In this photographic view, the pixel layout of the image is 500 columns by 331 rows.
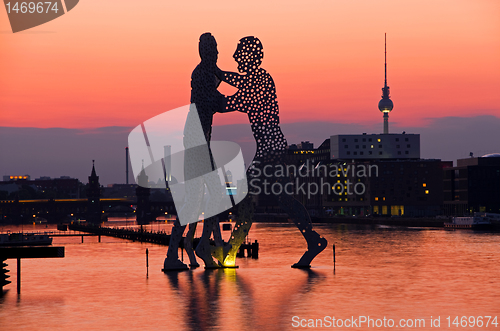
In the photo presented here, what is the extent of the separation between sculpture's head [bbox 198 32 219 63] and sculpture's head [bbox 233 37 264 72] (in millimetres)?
1636

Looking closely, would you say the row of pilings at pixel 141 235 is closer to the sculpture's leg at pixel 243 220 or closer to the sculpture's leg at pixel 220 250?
the sculpture's leg at pixel 220 250

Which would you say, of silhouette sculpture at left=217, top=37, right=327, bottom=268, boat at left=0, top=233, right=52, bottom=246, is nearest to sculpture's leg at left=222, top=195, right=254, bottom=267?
silhouette sculpture at left=217, top=37, right=327, bottom=268

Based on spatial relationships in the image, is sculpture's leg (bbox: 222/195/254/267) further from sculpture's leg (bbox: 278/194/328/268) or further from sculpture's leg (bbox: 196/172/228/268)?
sculpture's leg (bbox: 278/194/328/268)

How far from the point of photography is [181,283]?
4572 cm

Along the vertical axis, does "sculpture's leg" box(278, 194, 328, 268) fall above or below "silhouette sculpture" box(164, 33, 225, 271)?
below

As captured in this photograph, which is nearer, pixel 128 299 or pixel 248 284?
pixel 128 299

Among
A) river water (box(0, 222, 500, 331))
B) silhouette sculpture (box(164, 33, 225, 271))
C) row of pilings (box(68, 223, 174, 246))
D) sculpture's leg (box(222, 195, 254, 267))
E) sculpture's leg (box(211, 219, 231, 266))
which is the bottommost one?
row of pilings (box(68, 223, 174, 246))

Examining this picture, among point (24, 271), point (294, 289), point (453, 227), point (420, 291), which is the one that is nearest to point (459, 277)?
point (420, 291)

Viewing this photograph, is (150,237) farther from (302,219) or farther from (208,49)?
(208,49)

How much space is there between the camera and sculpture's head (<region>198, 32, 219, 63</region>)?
52.6 meters

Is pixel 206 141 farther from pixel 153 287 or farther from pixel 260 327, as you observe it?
pixel 260 327

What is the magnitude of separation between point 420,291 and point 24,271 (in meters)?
32.8

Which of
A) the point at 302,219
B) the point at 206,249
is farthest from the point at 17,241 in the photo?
the point at 302,219

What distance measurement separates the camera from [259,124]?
173ft
